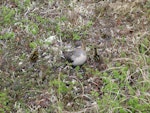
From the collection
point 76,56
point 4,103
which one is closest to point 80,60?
point 76,56

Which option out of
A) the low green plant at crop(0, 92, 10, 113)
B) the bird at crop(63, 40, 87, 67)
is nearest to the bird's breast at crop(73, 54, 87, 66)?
the bird at crop(63, 40, 87, 67)

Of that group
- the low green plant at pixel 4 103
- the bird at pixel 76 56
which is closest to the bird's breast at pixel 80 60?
the bird at pixel 76 56

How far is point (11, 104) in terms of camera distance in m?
3.72

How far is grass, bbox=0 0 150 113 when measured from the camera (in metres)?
3.73

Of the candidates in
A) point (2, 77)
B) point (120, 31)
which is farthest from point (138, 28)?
point (2, 77)

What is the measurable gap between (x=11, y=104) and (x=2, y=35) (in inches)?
45.2

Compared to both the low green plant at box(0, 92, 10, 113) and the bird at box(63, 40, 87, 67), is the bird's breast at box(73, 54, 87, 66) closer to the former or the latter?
the bird at box(63, 40, 87, 67)

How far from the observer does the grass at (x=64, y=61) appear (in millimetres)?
3732

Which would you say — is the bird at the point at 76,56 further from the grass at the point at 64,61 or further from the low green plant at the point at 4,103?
the low green plant at the point at 4,103

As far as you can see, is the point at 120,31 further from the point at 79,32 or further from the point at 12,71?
the point at 12,71

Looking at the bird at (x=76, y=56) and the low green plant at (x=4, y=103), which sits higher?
the bird at (x=76, y=56)

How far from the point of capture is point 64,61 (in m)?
4.27

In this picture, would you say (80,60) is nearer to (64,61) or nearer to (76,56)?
(76,56)

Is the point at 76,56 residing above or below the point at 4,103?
above
